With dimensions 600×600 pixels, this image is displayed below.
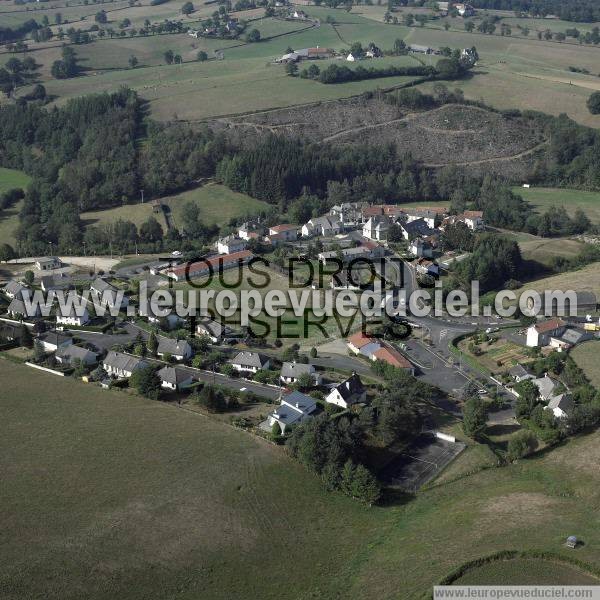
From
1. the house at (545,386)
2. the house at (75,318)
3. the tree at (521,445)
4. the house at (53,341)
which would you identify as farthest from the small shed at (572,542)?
the house at (75,318)

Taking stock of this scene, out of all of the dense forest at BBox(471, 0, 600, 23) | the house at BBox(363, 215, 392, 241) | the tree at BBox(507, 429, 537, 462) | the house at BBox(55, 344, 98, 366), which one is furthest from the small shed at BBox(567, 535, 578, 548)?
the dense forest at BBox(471, 0, 600, 23)

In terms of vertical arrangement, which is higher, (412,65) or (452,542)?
(412,65)

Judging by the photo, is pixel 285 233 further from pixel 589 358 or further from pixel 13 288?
pixel 589 358

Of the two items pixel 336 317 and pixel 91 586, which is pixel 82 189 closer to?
pixel 336 317

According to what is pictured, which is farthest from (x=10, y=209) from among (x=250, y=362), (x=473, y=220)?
(x=473, y=220)

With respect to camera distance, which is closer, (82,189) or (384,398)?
(384,398)

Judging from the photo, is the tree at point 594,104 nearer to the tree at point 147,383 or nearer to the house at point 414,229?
the house at point 414,229

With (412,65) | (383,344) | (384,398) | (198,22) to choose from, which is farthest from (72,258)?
(198,22)
